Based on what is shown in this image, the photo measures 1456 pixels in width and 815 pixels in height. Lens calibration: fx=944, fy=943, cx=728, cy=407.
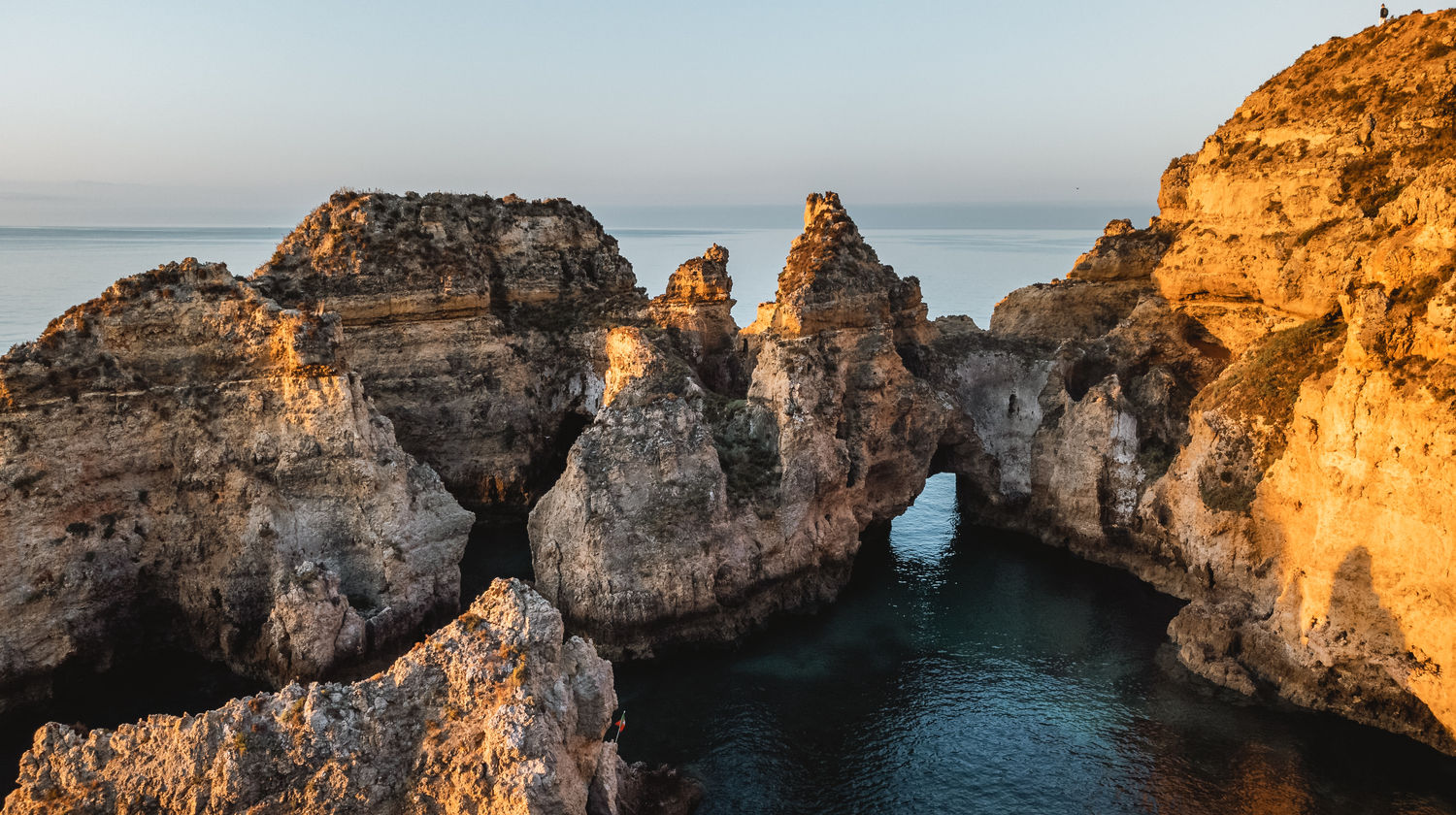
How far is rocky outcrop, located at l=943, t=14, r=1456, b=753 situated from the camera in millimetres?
25812

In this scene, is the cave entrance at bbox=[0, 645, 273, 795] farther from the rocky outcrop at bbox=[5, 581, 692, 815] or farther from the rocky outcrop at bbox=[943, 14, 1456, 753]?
the rocky outcrop at bbox=[943, 14, 1456, 753]

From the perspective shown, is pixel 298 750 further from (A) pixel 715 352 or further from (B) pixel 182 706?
(A) pixel 715 352

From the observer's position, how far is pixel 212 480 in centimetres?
2958

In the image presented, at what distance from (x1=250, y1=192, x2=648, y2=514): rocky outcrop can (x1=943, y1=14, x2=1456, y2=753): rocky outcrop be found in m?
19.1

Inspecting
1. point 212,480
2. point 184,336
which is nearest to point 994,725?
point 212,480

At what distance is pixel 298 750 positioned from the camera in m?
17.8

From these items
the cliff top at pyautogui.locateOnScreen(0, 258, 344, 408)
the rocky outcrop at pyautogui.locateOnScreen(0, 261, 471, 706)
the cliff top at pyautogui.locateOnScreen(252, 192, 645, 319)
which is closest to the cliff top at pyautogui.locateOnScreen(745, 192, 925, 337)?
the cliff top at pyautogui.locateOnScreen(252, 192, 645, 319)

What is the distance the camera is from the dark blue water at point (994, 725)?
2469 centimetres

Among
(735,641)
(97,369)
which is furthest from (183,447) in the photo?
(735,641)

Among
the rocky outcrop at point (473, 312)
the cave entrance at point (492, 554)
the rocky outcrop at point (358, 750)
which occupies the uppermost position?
the rocky outcrop at point (473, 312)

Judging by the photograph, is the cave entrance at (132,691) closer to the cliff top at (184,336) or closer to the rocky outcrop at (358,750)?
the cliff top at (184,336)

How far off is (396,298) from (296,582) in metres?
17.1

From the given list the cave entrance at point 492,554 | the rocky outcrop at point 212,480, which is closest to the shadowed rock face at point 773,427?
the rocky outcrop at point 212,480

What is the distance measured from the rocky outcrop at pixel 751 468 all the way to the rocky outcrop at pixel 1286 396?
662 cm
